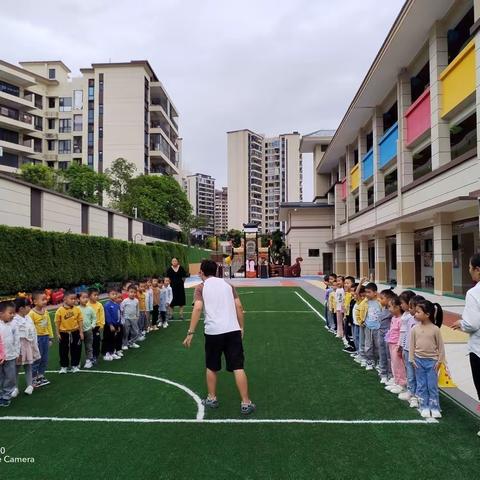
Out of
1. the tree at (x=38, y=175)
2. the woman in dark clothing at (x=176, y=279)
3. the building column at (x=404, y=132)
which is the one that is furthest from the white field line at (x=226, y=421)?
the tree at (x=38, y=175)

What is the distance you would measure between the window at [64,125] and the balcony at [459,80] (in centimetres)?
5709

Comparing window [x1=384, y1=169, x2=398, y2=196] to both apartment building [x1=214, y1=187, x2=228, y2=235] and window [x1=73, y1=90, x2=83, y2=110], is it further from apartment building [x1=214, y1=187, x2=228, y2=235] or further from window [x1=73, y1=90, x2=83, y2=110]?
apartment building [x1=214, y1=187, x2=228, y2=235]

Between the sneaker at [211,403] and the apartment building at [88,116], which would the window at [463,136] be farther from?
the apartment building at [88,116]

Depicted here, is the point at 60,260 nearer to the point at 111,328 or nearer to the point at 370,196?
the point at 111,328

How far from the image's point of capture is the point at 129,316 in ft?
29.7

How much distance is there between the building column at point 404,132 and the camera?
2080 centimetres

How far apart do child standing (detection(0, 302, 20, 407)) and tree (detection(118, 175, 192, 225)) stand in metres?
39.3

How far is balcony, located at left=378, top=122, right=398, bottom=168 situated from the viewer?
73.6ft

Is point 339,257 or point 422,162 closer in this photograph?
point 422,162

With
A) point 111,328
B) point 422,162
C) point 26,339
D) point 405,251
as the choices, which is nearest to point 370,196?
point 422,162

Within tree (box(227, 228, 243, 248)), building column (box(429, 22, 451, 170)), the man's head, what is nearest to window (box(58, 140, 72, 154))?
tree (box(227, 228, 243, 248))

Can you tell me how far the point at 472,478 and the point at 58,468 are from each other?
3.56 metres

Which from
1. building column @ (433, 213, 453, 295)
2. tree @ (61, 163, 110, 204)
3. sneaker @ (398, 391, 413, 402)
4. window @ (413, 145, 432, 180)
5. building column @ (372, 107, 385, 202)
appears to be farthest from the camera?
tree @ (61, 163, 110, 204)

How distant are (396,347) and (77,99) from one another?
6579cm
